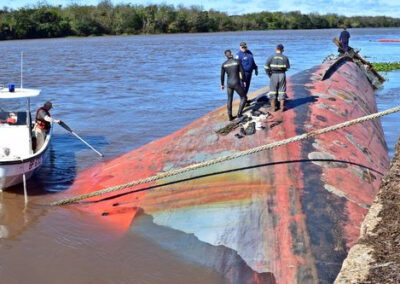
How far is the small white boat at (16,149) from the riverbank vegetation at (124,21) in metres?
71.1

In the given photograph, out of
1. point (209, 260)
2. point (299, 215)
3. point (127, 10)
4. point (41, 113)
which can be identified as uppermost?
point (127, 10)

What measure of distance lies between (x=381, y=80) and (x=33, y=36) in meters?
66.7

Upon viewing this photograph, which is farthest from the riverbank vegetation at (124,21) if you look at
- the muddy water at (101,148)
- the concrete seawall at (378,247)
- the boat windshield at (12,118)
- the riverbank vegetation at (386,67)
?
the concrete seawall at (378,247)

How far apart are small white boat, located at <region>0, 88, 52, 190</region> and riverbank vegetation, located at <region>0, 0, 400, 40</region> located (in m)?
71.1

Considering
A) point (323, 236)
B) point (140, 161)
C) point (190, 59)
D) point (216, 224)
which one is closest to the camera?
point (323, 236)

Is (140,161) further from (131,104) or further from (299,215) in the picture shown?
(131,104)

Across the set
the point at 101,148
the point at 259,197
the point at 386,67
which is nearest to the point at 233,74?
the point at 259,197

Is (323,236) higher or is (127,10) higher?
(127,10)

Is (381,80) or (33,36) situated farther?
(33,36)

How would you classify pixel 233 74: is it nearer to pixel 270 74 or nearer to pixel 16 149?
pixel 270 74

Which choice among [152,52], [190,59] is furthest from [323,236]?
[152,52]

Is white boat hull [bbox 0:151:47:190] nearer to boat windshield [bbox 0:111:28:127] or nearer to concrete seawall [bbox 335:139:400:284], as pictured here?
boat windshield [bbox 0:111:28:127]

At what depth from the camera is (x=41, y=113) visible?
12961mm

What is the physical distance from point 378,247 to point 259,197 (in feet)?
7.69
